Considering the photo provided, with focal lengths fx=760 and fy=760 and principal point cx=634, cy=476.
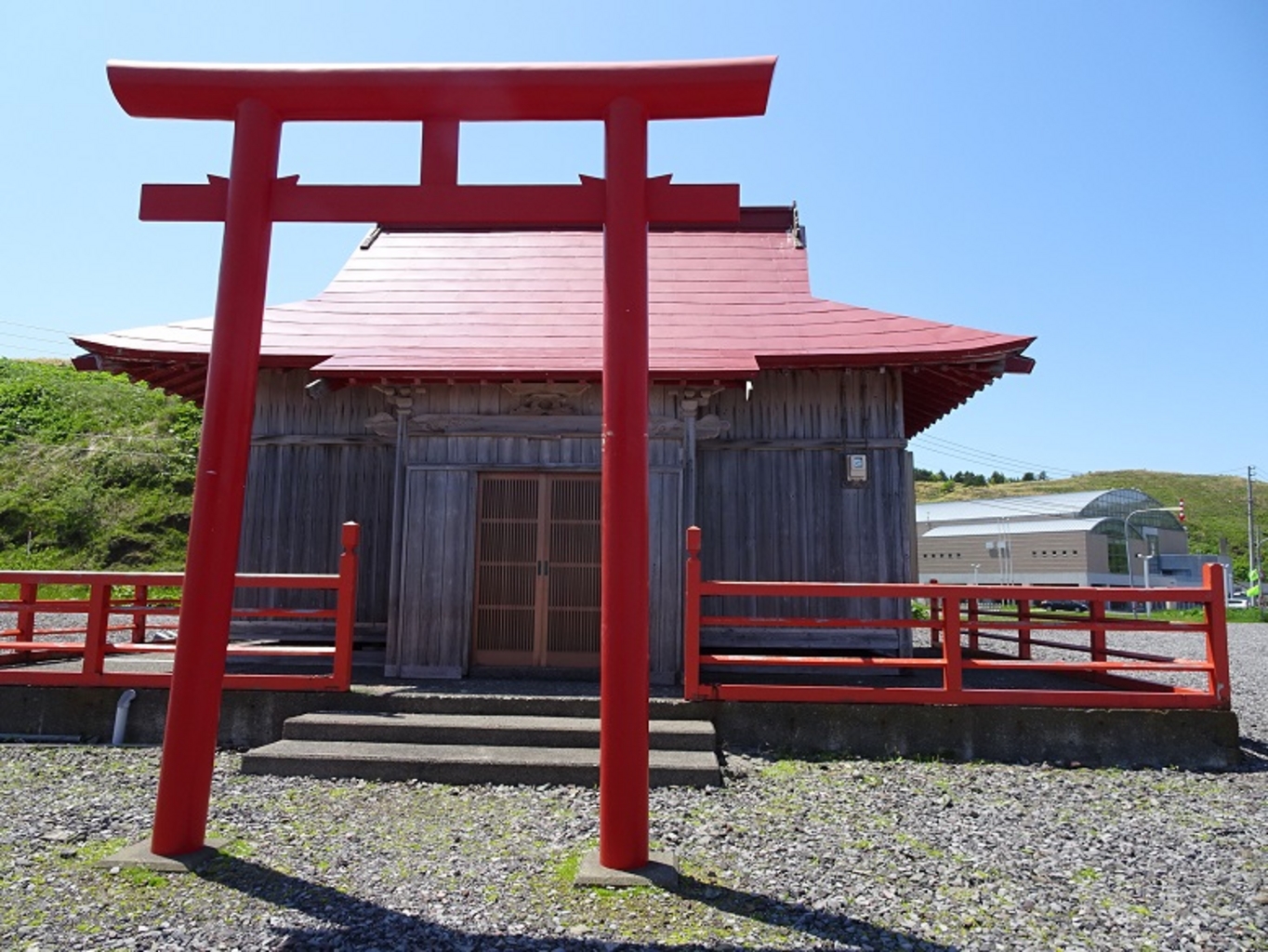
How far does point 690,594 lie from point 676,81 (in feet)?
11.9

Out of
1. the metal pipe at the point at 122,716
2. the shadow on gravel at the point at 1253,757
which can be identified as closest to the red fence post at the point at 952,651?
the shadow on gravel at the point at 1253,757

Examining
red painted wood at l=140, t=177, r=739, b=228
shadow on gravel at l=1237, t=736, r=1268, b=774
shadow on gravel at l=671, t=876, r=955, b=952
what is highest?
red painted wood at l=140, t=177, r=739, b=228

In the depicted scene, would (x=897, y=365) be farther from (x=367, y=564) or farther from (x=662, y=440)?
(x=367, y=564)

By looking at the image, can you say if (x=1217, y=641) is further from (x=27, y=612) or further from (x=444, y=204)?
(x=27, y=612)

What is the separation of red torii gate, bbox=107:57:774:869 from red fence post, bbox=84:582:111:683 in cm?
317

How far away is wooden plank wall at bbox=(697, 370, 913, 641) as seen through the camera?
7797 millimetres

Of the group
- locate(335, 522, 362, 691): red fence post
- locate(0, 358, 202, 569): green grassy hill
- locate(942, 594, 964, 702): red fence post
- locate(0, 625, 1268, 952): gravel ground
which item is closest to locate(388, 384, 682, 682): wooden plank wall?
locate(335, 522, 362, 691): red fence post

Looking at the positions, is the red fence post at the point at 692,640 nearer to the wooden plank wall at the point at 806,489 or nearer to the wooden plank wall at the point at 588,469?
the wooden plank wall at the point at 588,469

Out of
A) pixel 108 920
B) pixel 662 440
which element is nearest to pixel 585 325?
pixel 662 440

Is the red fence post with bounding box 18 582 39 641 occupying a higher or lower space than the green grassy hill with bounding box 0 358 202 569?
lower

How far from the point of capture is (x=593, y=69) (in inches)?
154

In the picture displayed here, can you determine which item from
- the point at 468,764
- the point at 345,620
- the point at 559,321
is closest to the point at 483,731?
the point at 468,764

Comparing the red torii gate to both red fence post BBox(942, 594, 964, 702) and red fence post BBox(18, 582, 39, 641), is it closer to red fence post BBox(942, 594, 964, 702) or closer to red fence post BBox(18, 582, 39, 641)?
red fence post BBox(942, 594, 964, 702)

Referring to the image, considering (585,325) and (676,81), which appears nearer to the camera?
(676,81)
